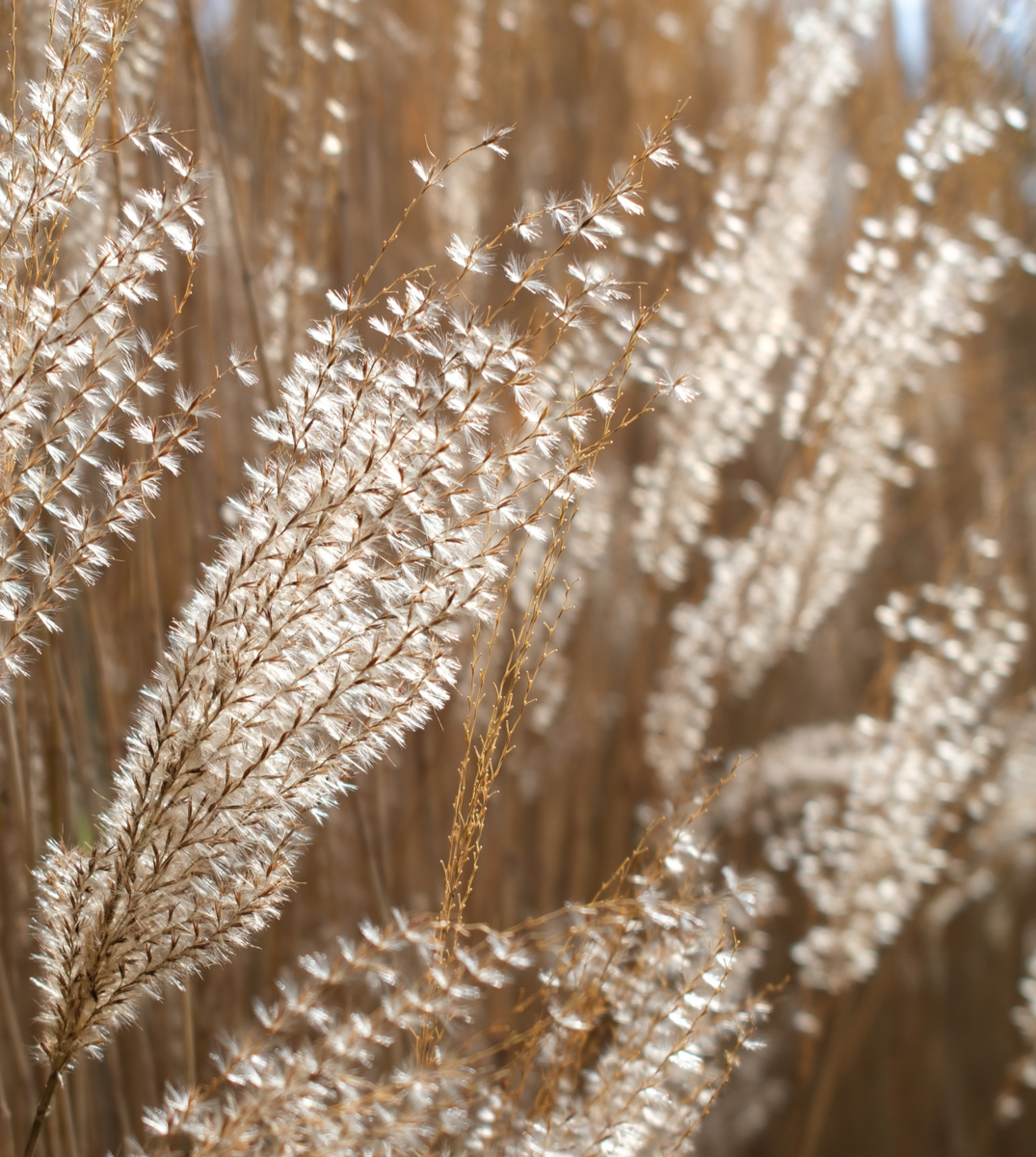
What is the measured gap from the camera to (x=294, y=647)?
34 cm

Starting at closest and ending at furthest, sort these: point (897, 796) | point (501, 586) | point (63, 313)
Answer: point (63, 313) < point (501, 586) < point (897, 796)

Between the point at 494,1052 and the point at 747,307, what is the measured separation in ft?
2.07

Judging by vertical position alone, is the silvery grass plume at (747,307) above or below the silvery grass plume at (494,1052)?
above

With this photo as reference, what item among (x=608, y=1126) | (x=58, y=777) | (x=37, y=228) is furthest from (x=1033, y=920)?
(x=37, y=228)

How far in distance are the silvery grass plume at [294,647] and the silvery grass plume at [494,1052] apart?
46 millimetres

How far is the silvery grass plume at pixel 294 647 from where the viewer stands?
33cm

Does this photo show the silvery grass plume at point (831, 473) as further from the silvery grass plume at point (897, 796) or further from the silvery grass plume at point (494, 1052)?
the silvery grass plume at point (494, 1052)

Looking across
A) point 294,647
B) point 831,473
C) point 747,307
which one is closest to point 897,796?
point 831,473

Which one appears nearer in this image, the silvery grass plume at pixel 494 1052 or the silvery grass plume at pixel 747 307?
the silvery grass plume at pixel 494 1052

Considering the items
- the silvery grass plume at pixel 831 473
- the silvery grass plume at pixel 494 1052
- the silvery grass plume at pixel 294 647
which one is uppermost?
the silvery grass plume at pixel 831 473

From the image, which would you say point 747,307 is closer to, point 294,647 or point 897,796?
point 897,796

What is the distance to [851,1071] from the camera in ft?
3.66

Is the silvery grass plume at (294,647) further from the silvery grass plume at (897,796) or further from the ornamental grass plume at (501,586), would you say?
the silvery grass plume at (897,796)

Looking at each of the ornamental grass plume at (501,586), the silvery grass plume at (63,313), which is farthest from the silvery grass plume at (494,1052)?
the silvery grass plume at (63,313)
